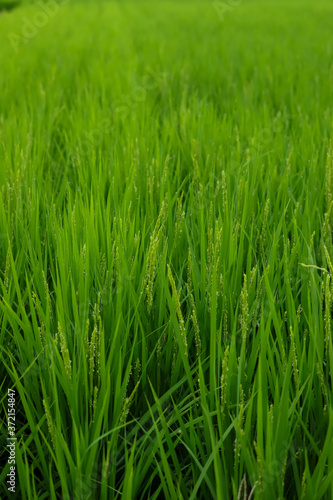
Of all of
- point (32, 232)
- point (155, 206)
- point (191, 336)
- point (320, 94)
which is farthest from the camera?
point (320, 94)

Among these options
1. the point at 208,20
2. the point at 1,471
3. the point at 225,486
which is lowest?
the point at 1,471

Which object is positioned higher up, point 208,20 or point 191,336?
point 208,20

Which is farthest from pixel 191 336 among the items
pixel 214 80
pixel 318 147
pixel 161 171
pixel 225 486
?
pixel 214 80

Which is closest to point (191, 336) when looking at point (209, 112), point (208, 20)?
point (209, 112)

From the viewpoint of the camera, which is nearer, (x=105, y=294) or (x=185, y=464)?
(x=185, y=464)

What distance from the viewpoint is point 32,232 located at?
129cm

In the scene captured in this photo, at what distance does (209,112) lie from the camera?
88.4 inches

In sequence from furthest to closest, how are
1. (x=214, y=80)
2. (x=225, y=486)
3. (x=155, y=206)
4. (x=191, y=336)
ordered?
(x=214, y=80) → (x=155, y=206) → (x=191, y=336) → (x=225, y=486)

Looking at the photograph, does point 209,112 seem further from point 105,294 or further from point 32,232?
point 105,294

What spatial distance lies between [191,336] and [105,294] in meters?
0.19

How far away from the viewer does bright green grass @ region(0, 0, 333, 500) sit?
2.55 feet

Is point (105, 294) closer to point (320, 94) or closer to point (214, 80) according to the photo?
point (320, 94)

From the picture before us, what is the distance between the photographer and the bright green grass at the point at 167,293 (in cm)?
78

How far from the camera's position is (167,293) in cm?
96
